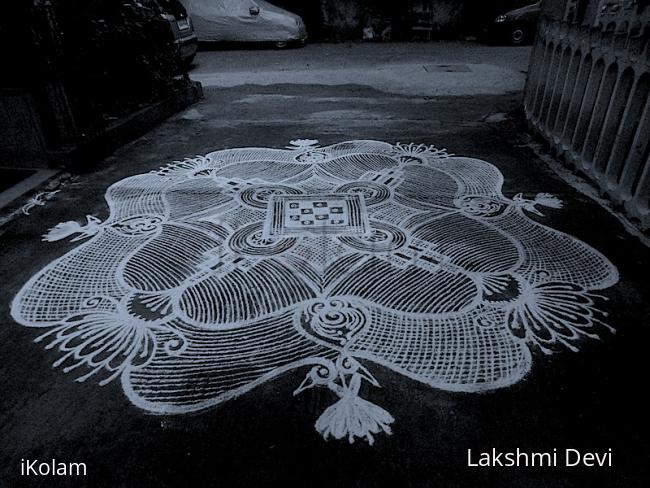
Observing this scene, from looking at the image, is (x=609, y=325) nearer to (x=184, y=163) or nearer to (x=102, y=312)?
(x=102, y=312)

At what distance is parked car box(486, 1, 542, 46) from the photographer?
7.48 metres

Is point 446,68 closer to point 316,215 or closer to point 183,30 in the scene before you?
point 183,30

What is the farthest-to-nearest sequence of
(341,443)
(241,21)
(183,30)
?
1. (241,21)
2. (183,30)
3. (341,443)

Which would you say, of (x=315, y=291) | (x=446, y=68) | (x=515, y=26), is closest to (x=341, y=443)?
(x=315, y=291)

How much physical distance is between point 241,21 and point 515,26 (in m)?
5.29

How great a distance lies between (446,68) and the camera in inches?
221

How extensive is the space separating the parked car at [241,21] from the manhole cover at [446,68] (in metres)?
3.28

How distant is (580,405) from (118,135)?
3.08m

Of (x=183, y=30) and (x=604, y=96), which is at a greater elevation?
(x=183, y=30)

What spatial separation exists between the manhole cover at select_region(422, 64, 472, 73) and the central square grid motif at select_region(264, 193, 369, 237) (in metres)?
4.27

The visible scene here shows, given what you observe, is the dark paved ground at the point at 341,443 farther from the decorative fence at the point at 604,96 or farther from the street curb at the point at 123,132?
the street curb at the point at 123,132

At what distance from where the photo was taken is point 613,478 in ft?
2.84

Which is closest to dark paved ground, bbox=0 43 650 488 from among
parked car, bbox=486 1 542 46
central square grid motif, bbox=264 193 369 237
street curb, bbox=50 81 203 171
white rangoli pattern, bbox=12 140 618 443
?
white rangoli pattern, bbox=12 140 618 443

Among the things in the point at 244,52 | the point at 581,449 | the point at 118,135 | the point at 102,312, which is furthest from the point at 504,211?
the point at 244,52
